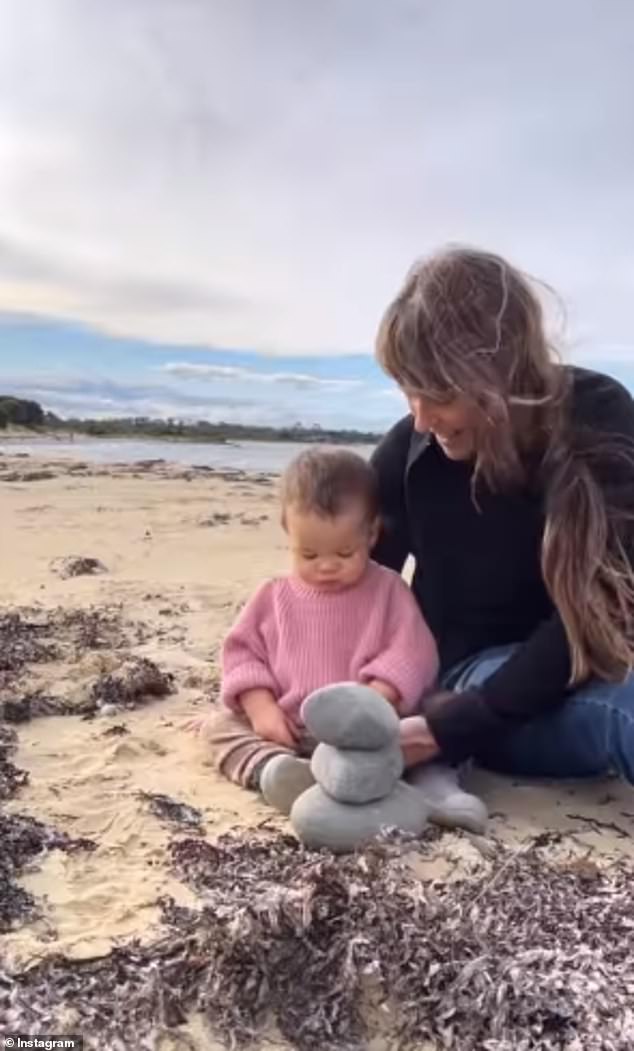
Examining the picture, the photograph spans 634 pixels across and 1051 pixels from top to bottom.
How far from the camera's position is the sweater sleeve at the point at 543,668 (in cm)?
259

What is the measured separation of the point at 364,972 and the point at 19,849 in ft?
2.78

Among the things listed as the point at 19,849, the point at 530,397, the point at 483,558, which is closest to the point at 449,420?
the point at 530,397

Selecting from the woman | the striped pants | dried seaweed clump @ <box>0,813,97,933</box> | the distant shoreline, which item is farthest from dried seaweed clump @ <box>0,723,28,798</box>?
the distant shoreline

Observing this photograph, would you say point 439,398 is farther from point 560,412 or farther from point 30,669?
point 30,669

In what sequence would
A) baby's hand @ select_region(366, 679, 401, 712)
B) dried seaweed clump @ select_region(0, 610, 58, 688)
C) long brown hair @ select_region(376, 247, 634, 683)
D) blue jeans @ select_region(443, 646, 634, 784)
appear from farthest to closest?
dried seaweed clump @ select_region(0, 610, 58, 688) → baby's hand @ select_region(366, 679, 401, 712) → blue jeans @ select_region(443, 646, 634, 784) → long brown hair @ select_region(376, 247, 634, 683)

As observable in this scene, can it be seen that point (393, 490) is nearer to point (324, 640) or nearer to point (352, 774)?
point (324, 640)

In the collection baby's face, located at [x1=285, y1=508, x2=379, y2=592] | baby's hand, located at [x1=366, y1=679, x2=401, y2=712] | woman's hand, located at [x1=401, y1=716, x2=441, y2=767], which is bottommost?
woman's hand, located at [x1=401, y1=716, x2=441, y2=767]

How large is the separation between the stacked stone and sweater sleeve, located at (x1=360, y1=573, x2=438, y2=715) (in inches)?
13.6

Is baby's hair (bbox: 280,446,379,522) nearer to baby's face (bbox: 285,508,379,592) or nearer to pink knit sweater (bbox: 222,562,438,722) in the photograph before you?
baby's face (bbox: 285,508,379,592)

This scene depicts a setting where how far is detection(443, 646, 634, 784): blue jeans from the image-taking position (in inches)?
104

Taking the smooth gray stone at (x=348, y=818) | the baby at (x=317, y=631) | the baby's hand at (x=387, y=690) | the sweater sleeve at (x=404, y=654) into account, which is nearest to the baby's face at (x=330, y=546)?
the baby at (x=317, y=631)

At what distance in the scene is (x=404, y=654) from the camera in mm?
2857

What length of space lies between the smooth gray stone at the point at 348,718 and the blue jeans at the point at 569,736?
1.35 ft

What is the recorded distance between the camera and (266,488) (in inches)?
540
